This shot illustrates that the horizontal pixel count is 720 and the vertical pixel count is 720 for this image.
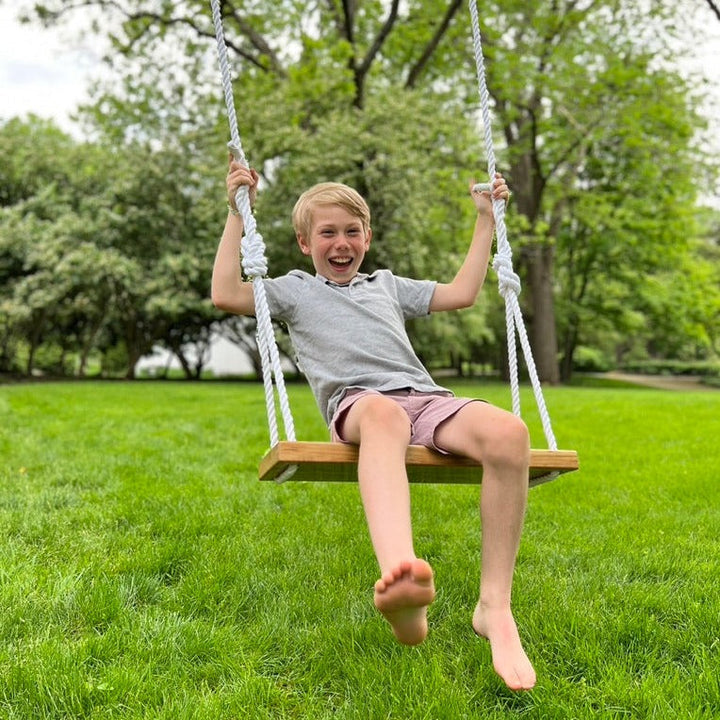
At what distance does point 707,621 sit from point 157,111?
13.9 m

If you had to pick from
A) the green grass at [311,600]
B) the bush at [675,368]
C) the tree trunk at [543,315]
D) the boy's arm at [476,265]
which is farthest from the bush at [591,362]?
the boy's arm at [476,265]

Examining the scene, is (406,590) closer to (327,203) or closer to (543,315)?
(327,203)

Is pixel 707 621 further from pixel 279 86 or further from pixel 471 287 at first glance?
pixel 279 86

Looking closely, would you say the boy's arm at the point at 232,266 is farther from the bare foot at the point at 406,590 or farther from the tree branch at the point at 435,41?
the tree branch at the point at 435,41

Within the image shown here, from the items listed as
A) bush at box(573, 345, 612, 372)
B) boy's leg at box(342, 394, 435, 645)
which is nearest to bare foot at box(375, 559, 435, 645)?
boy's leg at box(342, 394, 435, 645)

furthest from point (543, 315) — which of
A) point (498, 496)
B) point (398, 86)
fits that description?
point (498, 496)

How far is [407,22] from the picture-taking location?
506 inches

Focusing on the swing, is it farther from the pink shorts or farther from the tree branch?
the tree branch

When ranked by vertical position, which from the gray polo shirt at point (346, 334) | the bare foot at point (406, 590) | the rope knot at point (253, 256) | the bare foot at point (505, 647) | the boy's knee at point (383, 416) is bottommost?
the bare foot at point (505, 647)

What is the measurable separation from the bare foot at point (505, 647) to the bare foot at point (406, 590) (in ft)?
0.79

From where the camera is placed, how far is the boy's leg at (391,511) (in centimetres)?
153

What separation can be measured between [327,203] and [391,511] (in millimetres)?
1137

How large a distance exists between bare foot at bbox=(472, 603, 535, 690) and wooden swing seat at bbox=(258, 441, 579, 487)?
0.37m

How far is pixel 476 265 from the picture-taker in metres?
2.59
